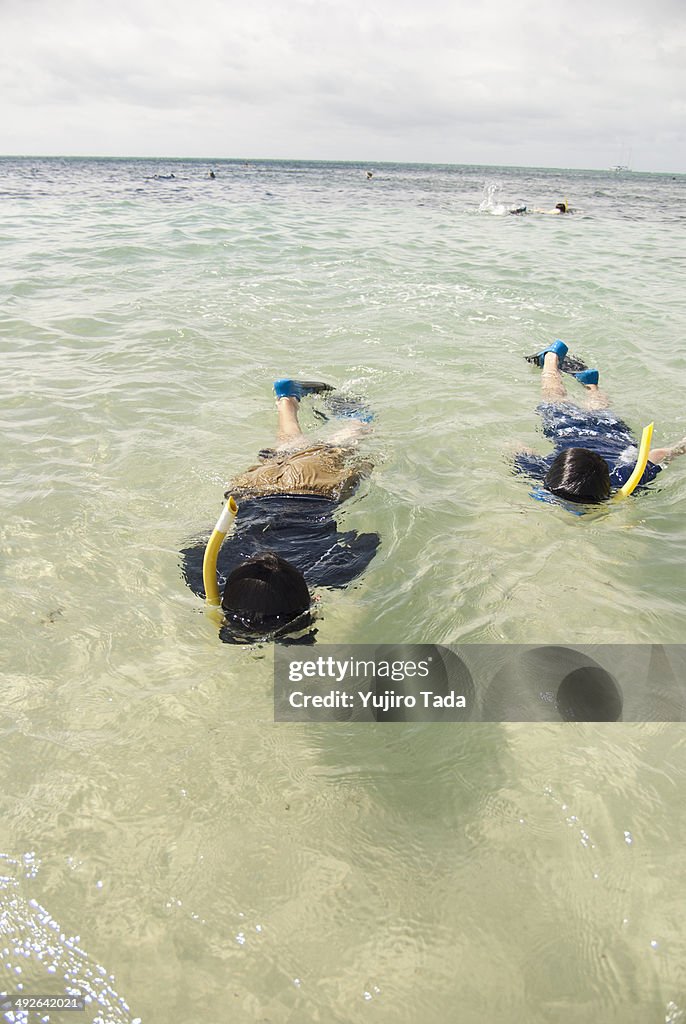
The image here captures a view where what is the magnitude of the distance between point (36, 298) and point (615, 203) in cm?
3444

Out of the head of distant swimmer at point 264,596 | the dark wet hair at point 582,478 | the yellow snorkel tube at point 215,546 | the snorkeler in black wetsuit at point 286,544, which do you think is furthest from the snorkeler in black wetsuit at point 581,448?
the yellow snorkel tube at point 215,546

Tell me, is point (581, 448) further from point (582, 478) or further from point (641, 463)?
point (641, 463)

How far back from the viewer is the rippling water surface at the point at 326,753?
196 centimetres

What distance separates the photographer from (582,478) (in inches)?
170

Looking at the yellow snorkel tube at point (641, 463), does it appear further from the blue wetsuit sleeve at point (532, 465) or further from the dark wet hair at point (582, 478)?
the blue wetsuit sleeve at point (532, 465)

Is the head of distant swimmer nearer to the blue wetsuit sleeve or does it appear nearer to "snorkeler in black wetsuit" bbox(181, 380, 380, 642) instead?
"snorkeler in black wetsuit" bbox(181, 380, 380, 642)

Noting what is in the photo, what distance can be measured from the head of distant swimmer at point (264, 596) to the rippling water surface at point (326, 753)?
259mm

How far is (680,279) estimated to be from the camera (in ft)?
43.4

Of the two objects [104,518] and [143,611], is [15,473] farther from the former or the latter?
[143,611]

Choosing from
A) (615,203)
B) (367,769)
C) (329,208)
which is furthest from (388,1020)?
(615,203)

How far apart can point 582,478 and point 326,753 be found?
2670 millimetres

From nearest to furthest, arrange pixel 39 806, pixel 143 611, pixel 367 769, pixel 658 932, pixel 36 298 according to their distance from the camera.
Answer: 1. pixel 658 932
2. pixel 39 806
3. pixel 367 769
4. pixel 143 611
5. pixel 36 298

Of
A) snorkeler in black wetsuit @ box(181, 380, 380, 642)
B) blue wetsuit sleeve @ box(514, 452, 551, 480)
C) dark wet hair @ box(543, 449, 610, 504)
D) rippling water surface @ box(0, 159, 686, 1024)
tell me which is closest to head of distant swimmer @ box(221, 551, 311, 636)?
snorkeler in black wetsuit @ box(181, 380, 380, 642)

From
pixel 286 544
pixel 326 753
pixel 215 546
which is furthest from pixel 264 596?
pixel 286 544
